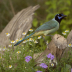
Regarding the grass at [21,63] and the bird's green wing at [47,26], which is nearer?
the grass at [21,63]

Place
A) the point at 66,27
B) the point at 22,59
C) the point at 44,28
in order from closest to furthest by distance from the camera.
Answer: the point at 22,59 → the point at 44,28 → the point at 66,27

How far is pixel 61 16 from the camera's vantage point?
366 cm

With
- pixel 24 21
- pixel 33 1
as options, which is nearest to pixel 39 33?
pixel 24 21

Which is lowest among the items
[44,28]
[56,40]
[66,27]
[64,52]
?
[66,27]

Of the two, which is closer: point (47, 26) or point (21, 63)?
point (21, 63)

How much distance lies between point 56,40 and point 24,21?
1.96 m

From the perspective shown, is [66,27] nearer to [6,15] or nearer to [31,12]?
[31,12]

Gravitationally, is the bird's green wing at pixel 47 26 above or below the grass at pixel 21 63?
above

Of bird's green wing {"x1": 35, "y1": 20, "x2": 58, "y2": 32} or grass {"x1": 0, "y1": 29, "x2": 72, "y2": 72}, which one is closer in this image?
grass {"x1": 0, "y1": 29, "x2": 72, "y2": 72}

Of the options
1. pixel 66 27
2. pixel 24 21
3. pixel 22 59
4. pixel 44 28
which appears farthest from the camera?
pixel 66 27

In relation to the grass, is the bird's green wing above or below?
above

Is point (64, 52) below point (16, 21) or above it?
below

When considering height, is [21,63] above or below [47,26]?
below

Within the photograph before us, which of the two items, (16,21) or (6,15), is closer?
(16,21)
